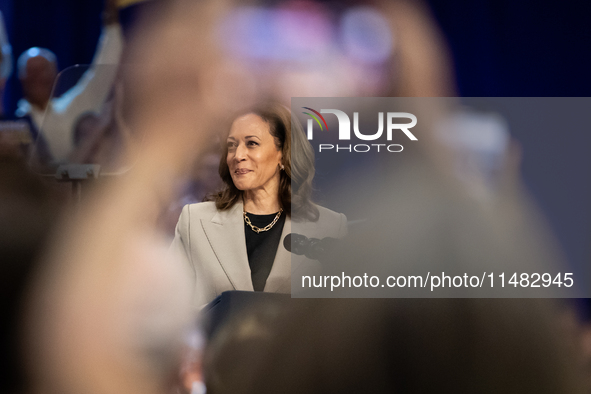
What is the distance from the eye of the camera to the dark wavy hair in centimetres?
120

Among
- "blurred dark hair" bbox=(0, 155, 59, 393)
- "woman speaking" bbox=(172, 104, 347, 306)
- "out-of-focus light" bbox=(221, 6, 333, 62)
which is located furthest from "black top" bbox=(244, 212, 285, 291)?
"blurred dark hair" bbox=(0, 155, 59, 393)

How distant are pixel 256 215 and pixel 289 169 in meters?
0.15

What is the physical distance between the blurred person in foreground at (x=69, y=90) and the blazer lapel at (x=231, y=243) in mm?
458

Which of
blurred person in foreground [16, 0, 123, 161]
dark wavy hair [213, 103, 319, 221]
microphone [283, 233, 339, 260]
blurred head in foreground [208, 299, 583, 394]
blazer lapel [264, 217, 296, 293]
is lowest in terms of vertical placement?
blurred head in foreground [208, 299, 583, 394]

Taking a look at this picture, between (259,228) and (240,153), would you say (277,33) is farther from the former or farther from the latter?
(259,228)

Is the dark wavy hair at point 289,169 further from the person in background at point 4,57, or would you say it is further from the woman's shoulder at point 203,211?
the person in background at point 4,57

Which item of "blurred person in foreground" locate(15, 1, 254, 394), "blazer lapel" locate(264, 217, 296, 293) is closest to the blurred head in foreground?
"blazer lapel" locate(264, 217, 296, 293)

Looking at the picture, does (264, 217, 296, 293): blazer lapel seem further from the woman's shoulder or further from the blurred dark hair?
the blurred dark hair

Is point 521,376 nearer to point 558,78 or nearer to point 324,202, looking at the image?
point 324,202

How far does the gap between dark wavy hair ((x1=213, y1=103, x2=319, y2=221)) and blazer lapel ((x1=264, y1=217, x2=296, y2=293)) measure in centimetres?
10

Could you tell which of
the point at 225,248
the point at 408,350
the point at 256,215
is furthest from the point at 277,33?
the point at 408,350

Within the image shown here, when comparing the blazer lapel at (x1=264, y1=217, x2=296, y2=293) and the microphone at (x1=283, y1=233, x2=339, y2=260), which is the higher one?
the microphone at (x1=283, y1=233, x2=339, y2=260)

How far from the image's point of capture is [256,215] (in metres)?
1.22

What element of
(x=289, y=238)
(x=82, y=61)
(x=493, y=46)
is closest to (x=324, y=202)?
(x=289, y=238)
